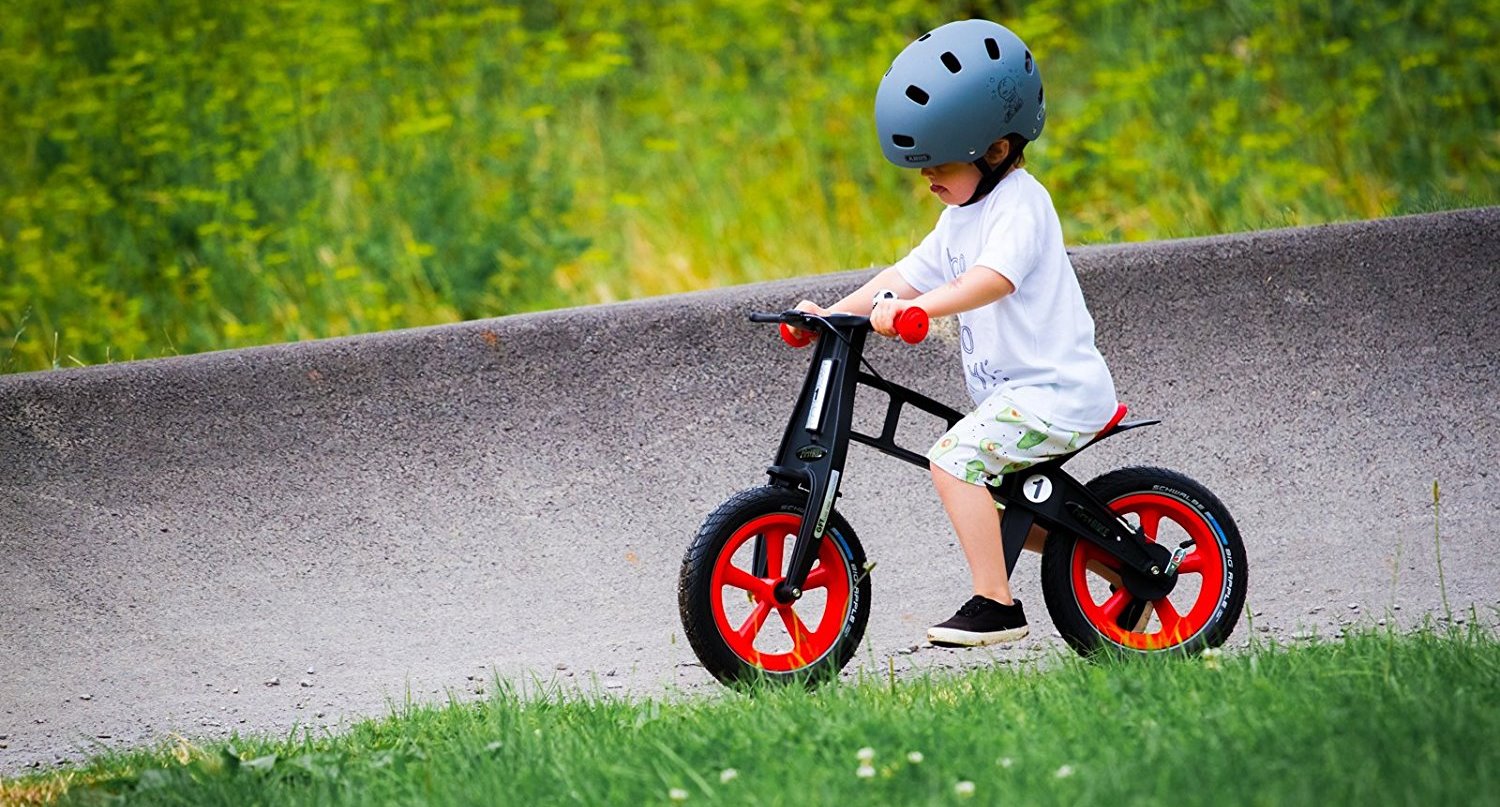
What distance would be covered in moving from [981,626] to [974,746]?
68cm

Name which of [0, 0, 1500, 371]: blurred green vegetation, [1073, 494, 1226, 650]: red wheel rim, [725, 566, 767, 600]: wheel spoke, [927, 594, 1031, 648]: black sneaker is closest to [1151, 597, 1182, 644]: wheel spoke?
[1073, 494, 1226, 650]: red wheel rim

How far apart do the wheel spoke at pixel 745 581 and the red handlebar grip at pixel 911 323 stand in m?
0.62

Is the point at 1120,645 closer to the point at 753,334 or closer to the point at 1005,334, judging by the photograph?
the point at 1005,334

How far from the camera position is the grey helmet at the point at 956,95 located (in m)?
3.31

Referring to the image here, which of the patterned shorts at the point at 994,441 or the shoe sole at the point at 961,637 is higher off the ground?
the patterned shorts at the point at 994,441

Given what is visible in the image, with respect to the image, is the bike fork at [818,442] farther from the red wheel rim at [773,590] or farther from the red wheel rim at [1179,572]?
the red wheel rim at [1179,572]

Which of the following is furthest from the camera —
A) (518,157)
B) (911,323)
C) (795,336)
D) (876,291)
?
(518,157)

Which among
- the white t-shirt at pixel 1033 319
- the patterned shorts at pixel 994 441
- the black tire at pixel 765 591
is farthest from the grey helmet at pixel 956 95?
the black tire at pixel 765 591

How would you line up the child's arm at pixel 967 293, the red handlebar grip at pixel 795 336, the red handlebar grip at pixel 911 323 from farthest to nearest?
the red handlebar grip at pixel 795 336 < the child's arm at pixel 967 293 < the red handlebar grip at pixel 911 323

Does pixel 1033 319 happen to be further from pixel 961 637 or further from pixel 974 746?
pixel 974 746

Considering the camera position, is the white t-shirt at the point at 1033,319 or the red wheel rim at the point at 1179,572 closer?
the white t-shirt at the point at 1033,319

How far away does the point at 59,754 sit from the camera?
150 inches

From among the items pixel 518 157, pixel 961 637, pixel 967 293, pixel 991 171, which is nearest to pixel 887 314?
pixel 967 293

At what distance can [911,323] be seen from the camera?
10.4 ft
